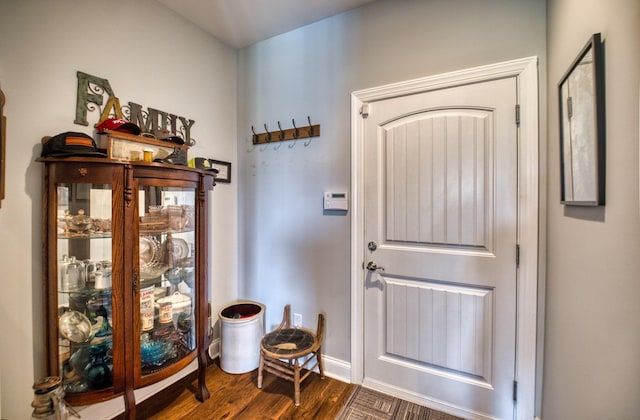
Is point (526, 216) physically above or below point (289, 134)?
below

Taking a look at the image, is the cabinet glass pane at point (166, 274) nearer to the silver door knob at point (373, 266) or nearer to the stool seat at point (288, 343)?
the stool seat at point (288, 343)

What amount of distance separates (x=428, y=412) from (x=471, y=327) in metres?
0.61

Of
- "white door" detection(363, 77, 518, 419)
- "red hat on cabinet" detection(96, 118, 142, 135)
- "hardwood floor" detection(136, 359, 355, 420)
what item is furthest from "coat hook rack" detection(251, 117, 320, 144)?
"hardwood floor" detection(136, 359, 355, 420)

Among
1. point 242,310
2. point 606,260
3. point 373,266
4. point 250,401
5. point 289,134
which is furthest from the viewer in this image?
point 242,310

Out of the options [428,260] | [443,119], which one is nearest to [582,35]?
[443,119]

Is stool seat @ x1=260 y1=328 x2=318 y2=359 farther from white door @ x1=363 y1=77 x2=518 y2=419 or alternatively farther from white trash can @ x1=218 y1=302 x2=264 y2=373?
white door @ x1=363 y1=77 x2=518 y2=419

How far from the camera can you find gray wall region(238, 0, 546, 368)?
63.0 inches

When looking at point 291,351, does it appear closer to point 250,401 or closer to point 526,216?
point 250,401

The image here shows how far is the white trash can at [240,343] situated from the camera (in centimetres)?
206

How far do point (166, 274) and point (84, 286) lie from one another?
0.39m

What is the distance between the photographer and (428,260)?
1728 mm

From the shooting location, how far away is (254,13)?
199 centimetres

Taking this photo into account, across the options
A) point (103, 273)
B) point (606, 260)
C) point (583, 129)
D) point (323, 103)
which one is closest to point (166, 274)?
point (103, 273)

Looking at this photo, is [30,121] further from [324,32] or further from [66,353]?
[324,32]
